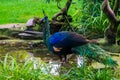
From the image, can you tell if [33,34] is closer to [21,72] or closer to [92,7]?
[92,7]

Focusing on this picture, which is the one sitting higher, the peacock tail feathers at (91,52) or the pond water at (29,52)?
the peacock tail feathers at (91,52)

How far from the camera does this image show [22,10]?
1373 centimetres

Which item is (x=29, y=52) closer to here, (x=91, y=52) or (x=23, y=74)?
(x=91, y=52)

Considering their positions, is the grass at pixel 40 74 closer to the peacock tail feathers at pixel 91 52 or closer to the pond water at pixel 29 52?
the peacock tail feathers at pixel 91 52

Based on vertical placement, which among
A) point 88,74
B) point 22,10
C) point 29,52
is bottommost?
point 22,10

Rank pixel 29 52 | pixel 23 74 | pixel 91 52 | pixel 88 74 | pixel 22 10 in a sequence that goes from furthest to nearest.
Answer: pixel 22 10 < pixel 29 52 < pixel 91 52 < pixel 88 74 < pixel 23 74

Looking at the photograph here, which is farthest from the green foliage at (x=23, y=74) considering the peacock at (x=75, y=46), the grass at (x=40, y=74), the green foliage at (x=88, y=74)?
the peacock at (x=75, y=46)

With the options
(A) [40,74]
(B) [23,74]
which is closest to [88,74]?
(A) [40,74]

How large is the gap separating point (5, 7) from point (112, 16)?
7.73 m

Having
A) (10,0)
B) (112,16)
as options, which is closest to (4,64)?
(112,16)

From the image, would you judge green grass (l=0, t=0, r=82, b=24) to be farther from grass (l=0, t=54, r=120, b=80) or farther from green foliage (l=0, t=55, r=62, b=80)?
green foliage (l=0, t=55, r=62, b=80)

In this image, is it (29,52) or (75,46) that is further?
(29,52)

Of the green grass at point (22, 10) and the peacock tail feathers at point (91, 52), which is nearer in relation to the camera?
the peacock tail feathers at point (91, 52)

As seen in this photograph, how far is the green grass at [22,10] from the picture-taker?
1220cm
